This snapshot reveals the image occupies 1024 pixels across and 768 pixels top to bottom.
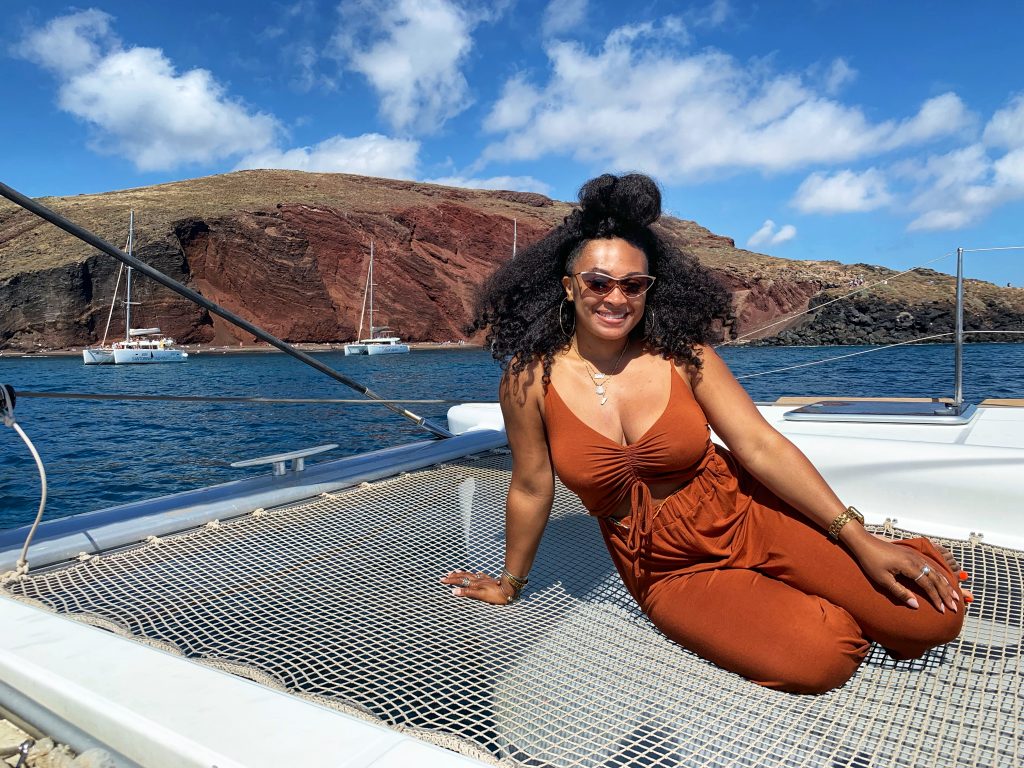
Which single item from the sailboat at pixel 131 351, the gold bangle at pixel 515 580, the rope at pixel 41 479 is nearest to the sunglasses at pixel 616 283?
the gold bangle at pixel 515 580

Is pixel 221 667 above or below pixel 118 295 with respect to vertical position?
below

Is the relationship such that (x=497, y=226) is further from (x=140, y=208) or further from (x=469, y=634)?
(x=469, y=634)

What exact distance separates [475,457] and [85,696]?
8.79ft

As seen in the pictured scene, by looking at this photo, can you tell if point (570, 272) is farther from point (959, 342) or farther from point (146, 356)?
point (146, 356)

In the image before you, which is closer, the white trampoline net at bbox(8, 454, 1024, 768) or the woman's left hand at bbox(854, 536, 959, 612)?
the white trampoline net at bbox(8, 454, 1024, 768)

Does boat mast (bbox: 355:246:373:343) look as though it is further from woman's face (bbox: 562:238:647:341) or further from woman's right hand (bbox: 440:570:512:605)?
woman's face (bbox: 562:238:647:341)

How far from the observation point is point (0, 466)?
29.0ft

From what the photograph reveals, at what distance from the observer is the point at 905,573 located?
152cm

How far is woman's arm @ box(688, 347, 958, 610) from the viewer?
1535mm

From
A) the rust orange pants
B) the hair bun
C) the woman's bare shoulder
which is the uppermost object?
the hair bun

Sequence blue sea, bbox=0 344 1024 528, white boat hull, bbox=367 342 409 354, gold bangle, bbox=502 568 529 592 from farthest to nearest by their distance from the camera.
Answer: white boat hull, bbox=367 342 409 354, blue sea, bbox=0 344 1024 528, gold bangle, bbox=502 568 529 592

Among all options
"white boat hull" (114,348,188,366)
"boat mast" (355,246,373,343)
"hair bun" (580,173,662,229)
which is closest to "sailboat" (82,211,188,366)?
"white boat hull" (114,348,188,366)

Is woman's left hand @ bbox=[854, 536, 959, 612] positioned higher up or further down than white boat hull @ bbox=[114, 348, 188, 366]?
further down

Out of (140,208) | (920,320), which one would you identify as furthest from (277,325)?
(920,320)
